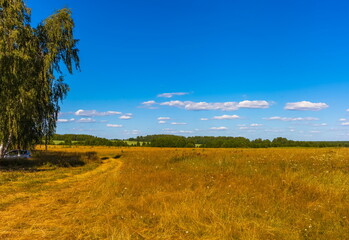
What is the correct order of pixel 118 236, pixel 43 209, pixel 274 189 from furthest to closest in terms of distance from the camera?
pixel 274 189, pixel 43 209, pixel 118 236

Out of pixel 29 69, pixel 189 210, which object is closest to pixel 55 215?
pixel 189 210

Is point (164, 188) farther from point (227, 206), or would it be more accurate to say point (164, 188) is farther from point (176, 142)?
point (176, 142)

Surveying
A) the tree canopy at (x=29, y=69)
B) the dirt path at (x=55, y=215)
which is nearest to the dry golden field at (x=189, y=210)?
the dirt path at (x=55, y=215)

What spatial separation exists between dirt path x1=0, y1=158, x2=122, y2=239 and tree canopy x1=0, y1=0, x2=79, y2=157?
954cm

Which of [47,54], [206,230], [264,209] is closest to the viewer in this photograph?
[206,230]

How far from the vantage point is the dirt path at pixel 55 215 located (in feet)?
17.4

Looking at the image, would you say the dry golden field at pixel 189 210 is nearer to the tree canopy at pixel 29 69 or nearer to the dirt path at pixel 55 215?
the dirt path at pixel 55 215

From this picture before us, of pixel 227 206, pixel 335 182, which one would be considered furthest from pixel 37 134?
pixel 335 182

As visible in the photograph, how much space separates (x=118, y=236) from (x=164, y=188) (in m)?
3.99

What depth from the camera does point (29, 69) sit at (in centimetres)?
1722

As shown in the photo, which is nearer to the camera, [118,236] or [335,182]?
[118,236]

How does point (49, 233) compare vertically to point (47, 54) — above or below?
below

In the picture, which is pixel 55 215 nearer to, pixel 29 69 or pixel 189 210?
pixel 189 210

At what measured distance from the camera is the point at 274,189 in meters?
8.02
